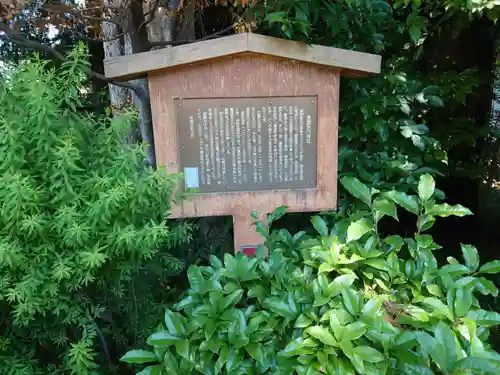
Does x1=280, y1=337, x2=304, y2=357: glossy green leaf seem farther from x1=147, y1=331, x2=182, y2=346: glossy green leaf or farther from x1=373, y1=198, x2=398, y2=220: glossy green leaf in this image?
x1=373, y1=198, x2=398, y2=220: glossy green leaf

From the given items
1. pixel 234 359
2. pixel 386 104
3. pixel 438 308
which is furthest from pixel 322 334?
pixel 386 104

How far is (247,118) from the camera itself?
254 centimetres

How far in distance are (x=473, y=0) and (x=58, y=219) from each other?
2.73 meters

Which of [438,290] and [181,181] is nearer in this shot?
[438,290]

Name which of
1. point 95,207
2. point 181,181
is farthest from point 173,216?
point 95,207

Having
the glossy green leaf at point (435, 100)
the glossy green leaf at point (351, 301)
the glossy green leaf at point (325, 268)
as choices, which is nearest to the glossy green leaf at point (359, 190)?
the glossy green leaf at point (325, 268)

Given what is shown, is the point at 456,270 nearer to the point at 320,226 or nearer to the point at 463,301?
the point at 463,301

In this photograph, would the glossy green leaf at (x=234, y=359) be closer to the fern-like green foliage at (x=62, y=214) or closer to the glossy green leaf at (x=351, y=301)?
the glossy green leaf at (x=351, y=301)

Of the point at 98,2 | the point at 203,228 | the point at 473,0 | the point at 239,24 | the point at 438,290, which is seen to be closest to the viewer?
the point at 438,290

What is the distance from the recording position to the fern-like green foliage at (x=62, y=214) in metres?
1.77

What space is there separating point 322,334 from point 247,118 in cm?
141

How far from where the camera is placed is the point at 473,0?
2.71 meters

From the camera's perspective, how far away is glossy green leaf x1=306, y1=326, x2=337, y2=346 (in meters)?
1.50

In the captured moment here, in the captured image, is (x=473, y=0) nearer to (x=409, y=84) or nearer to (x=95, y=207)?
(x=409, y=84)
